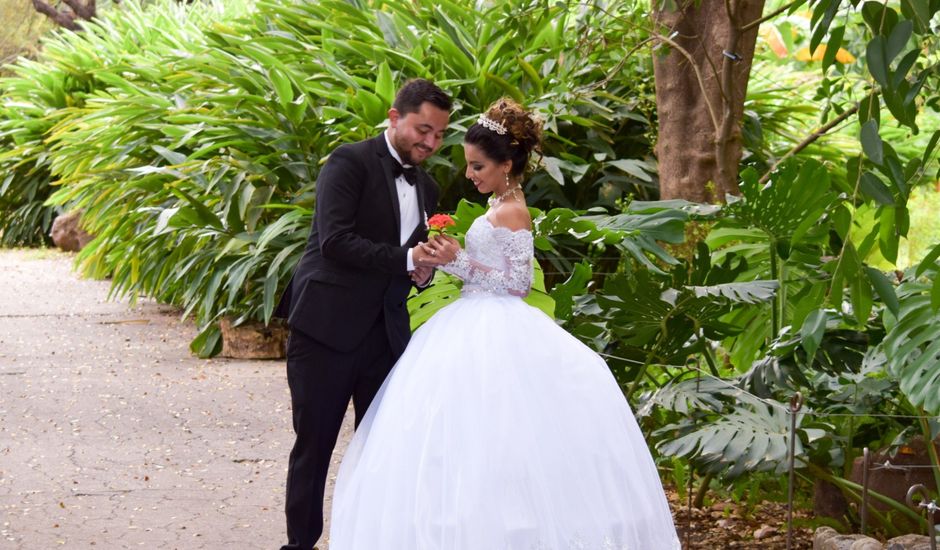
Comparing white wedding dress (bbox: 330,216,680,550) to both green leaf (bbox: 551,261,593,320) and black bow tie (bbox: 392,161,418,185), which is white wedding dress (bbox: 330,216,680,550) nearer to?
black bow tie (bbox: 392,161,418,185)

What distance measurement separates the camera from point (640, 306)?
4.46 metres

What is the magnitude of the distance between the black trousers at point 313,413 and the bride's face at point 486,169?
565 millimetres

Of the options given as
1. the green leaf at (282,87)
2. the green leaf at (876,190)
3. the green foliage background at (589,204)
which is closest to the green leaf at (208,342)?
the green foliage background at (589,204)

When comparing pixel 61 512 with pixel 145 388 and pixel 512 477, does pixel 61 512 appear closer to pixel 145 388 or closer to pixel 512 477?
pixel 512 477

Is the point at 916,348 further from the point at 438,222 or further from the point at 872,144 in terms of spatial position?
the point at 872,144

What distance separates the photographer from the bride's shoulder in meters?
3.71

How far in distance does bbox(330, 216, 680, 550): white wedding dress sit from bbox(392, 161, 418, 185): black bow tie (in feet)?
1.34

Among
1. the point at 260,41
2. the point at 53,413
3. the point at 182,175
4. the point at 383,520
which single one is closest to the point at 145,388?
the point at 53,413

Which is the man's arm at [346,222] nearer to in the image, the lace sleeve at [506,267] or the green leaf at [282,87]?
the lace sleeve at [506,267]

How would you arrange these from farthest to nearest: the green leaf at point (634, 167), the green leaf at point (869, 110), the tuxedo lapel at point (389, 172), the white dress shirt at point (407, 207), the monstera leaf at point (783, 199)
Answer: the green leaf at point (634, 167) < the monstera leaf at point (783, 199) < the white dress shirt at point (407, 207) < the tuxedo lapel at point (389, 172) < the green leaf at point (869, 110)

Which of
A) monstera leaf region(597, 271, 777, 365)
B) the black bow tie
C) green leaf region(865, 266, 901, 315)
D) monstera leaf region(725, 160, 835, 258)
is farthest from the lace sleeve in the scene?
green leaf region(865, 266, 901, 315)

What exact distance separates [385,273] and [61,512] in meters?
1.82

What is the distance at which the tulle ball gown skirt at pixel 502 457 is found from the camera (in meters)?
3.23

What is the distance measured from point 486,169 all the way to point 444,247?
296mm
